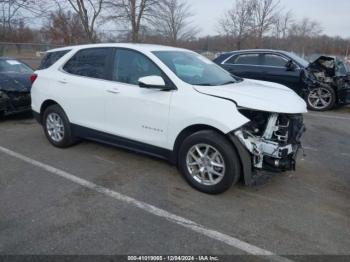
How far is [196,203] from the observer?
12.4ft

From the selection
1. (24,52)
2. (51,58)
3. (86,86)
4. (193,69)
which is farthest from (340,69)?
(24,52)

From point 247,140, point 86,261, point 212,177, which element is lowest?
point 86,261

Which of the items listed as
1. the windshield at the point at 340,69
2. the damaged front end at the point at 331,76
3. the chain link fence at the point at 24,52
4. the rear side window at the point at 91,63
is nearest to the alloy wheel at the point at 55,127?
the rear side window at the point at 91,63

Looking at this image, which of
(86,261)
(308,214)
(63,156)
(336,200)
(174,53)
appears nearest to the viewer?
(86,261)

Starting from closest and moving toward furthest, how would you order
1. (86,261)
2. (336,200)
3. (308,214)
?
(86,261) < (308,214) < (336,200)

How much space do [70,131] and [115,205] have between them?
2120mm

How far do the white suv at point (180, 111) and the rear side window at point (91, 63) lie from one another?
0.02m

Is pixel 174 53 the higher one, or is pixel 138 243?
pixel 174 53

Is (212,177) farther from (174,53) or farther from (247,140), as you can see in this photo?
(174,53)

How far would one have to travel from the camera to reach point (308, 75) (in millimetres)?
9492

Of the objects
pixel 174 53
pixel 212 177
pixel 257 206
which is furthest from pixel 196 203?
pixel 174 53

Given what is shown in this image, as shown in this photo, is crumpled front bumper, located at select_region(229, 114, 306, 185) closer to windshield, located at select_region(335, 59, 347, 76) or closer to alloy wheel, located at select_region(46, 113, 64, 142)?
alloy wheel, located at select_region(46, 113, 64, 142)

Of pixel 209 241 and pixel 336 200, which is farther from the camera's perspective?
pixel 336 200

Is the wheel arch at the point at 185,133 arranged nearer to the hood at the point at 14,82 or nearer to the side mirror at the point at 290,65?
the hood at the point at 14,82
